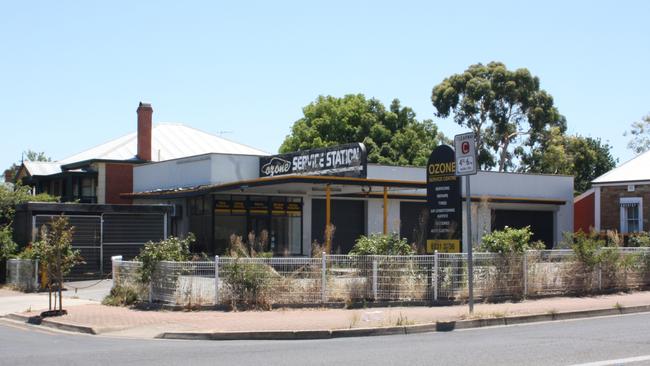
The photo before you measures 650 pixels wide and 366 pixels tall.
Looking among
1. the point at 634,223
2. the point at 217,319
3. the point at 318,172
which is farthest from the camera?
the point at 634,223

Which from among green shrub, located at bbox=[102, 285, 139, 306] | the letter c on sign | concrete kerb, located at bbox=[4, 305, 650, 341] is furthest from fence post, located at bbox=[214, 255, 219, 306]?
the letter c on sign

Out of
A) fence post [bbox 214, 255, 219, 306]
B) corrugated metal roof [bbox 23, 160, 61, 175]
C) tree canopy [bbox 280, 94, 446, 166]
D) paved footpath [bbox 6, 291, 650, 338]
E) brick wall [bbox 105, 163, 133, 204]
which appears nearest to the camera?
paved footpath [bbox 6, 291, 650, 338]

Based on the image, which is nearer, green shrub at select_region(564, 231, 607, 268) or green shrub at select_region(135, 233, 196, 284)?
green shrub at select_region(135, 233, 196, 284)

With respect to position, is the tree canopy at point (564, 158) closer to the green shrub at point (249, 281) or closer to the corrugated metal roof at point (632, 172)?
the corrugated metal roof at point (632, 172)

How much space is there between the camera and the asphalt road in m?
11.2

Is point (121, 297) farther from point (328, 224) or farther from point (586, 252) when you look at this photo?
point (586, 252)

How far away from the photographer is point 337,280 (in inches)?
742

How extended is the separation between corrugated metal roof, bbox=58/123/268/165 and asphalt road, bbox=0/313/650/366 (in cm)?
2641

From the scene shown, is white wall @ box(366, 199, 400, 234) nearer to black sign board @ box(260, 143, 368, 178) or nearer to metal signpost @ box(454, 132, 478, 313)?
black sign board @ box(260, 143, 368, 178)

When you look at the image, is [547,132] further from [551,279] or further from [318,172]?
Answer: [551,279]

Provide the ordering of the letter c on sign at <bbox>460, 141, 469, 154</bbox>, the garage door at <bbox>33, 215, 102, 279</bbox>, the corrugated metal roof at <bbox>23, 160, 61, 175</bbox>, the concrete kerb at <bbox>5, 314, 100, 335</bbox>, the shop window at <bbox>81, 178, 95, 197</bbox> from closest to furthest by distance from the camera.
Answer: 1. the concrete kerb at <bbox>5, 314, 100, 335</bbox>
2. the letter c on sign at <bbox>460, 141, 469, 154</bbox>
3. the garage door at <bbox>33, 215, 102, 279</bbox>
4. the shop window at <bbox>81, 178, 95, 197</bbox>
5. the corrugated metal roof at <bbox>23, 160, 61, 175</bbox>

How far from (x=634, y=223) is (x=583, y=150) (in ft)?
78.3

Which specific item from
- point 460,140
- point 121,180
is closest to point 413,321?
point 460,140

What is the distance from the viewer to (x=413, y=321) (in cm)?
1586
